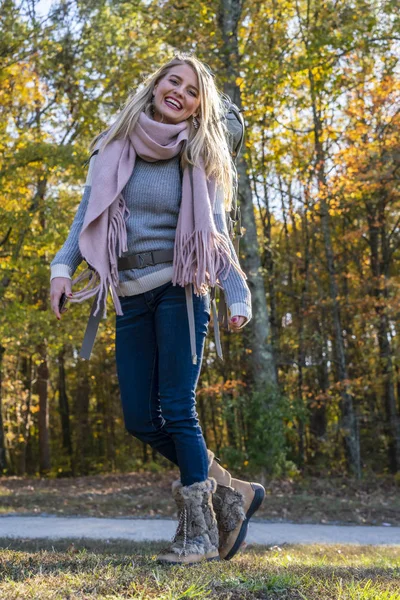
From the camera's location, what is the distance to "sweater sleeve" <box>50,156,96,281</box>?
3480 millimetres

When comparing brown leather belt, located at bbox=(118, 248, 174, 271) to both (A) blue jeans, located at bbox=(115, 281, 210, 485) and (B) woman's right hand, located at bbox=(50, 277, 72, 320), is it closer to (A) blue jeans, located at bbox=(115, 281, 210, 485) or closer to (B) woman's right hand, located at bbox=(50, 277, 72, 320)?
(A) blue jeans, located at bbox=(115, 281, 210, 485)

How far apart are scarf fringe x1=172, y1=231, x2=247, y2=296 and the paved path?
3.02 metres

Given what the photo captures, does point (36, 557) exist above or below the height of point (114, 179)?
below

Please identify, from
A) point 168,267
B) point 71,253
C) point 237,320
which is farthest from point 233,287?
point 71,253

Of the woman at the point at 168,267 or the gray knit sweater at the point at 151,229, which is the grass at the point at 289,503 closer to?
the woman at the point at 168,267

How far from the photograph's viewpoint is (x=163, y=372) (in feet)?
11.2

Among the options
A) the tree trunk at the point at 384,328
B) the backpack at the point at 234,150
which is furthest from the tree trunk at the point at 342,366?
the backpack at the point at 234,150

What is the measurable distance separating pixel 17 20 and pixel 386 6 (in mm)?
6587

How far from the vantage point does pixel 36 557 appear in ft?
10.8

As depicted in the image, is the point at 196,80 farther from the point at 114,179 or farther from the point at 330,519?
the point at 330,519

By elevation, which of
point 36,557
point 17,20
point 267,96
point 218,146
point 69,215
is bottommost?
point 36,557

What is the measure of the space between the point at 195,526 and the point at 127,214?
4.88 feet

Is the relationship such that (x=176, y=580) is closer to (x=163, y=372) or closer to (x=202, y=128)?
(x=163, y=372)

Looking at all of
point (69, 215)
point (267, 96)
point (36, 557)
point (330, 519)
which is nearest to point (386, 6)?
point (267, 96)
